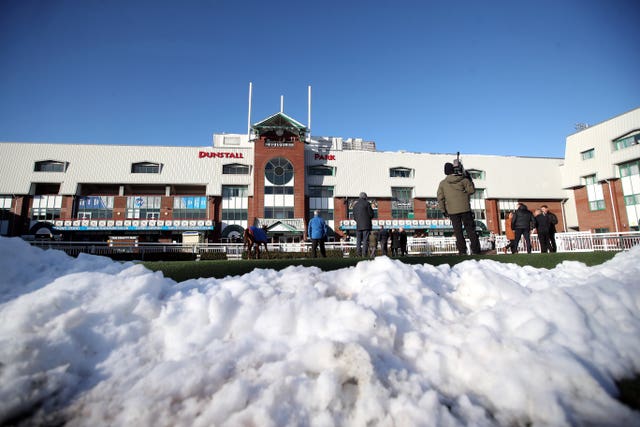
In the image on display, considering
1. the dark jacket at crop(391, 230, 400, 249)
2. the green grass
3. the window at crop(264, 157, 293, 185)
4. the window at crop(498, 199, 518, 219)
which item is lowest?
the green grass

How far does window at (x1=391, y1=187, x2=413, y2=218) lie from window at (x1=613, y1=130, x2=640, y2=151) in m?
22.1

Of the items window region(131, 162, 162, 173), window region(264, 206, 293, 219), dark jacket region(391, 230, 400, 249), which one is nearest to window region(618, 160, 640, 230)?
dark jacket region(391, 230, 400, 249)

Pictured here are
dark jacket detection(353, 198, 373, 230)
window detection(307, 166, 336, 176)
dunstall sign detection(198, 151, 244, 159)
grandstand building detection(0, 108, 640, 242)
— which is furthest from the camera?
window detection(307, 166, 336, 176)

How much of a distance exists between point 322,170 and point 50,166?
3352 centimetres

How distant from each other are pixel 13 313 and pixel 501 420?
2551mm

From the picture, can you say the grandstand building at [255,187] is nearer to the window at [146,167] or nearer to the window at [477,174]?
the window at [146,167]

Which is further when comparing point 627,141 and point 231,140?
point 231,140

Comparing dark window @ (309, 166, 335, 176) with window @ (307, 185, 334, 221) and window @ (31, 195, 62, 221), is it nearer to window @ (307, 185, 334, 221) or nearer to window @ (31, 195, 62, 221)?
A: window @ (307, 185, 334, 221)

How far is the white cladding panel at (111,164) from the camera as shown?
3638 centimetres

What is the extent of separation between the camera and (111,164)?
37500 mm

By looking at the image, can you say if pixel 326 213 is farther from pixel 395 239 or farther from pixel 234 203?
pixel 395 239

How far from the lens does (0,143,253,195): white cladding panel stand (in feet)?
119

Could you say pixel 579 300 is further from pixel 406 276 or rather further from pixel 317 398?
pixel 317 398

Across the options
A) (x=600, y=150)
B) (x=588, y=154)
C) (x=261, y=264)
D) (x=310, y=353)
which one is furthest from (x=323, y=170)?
(x=310, y=353)
